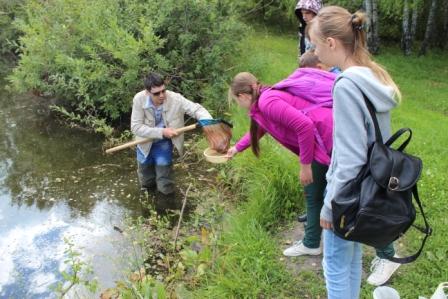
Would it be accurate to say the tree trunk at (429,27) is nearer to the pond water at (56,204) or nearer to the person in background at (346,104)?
the pond water at (56,204)

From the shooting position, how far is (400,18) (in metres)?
15.6

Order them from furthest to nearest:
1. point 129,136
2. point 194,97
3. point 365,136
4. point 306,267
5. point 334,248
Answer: point 194,97, point 129,136, point 306,267, point 334,248, point 365,136

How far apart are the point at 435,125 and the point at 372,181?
552cm

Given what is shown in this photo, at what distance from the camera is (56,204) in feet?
20.4

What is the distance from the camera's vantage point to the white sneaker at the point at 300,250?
13.0ft

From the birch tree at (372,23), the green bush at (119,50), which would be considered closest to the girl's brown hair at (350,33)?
the green bush at (119,50)

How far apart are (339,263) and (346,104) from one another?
908 millimetres

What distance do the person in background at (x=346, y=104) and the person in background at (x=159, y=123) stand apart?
10.8 feet

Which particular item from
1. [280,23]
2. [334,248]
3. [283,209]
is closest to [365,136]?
[334,248]

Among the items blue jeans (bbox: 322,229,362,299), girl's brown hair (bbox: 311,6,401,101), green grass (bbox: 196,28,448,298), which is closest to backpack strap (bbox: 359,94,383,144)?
girl's brown hair (bbox: 311,6,401,101)

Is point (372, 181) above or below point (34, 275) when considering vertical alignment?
above

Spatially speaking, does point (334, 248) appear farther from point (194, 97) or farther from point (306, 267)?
point (194, 97)

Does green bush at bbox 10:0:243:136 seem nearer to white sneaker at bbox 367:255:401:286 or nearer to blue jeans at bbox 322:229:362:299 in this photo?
white sneaker at bbox 367:255:401:286

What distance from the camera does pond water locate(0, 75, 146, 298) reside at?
4.83 metres
